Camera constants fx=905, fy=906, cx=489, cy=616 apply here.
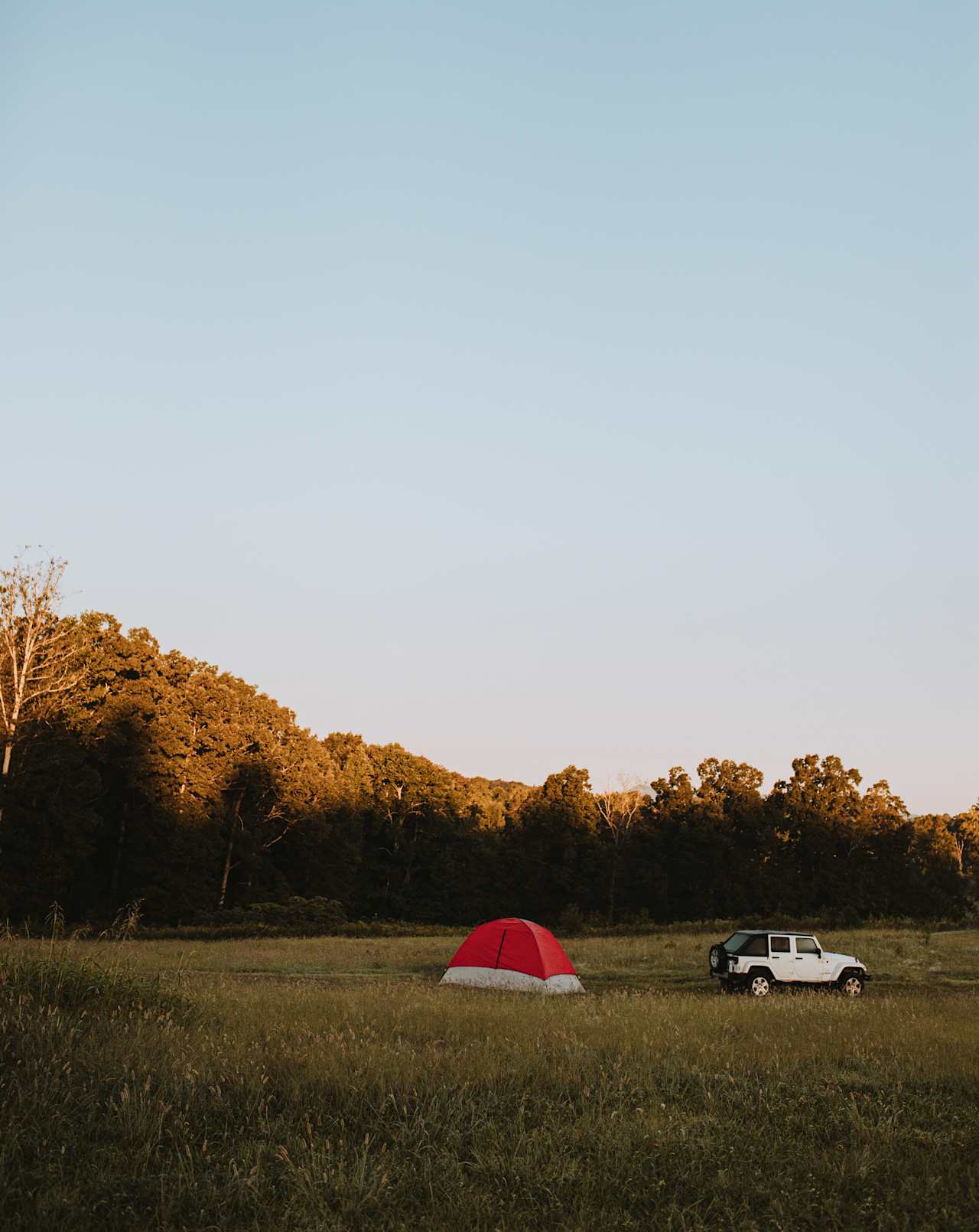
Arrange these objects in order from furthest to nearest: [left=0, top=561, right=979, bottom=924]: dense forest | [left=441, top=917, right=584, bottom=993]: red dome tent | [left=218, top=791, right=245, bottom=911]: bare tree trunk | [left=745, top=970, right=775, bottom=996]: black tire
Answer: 1. [left=218, top=791, right=245, bottom=911]: bare tree trunk
2. [left=0, top=561, right=979, bottom=924]: dense forest
3. [left=745, top=970, right=775, bottom=996]: black tire
4. [left=441, top=917, right=584, bottom=993]: red dome tent

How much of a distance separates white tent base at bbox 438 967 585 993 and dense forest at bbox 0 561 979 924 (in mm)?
24213

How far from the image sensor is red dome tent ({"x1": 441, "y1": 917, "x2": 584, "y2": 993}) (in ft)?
74.4

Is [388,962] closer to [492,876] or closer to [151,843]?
[151,843]

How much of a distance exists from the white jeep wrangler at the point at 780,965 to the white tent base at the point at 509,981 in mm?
4096

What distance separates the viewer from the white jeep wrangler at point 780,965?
77.8ft

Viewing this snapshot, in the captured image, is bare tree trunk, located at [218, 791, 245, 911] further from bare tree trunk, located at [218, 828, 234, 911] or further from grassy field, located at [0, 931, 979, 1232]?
grassy field, located at [0, 931, 979, 1232]

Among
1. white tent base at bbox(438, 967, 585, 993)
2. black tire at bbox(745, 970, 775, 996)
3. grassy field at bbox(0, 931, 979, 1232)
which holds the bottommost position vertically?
white tent base at bbox(438, 967, 585, 993)

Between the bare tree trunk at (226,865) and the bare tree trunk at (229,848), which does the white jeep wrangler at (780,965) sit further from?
the bare tree trunk at (229,848)

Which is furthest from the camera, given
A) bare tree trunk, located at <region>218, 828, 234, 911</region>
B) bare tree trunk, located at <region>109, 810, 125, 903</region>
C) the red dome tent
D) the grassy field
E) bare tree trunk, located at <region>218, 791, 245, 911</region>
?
bare tree trunk, located at <region>218, 791, 245, 911</region>

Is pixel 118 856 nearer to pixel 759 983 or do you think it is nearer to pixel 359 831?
pixel 359 831

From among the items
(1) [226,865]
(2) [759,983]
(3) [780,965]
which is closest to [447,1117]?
(2) [759,983]

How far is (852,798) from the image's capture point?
63281 mm

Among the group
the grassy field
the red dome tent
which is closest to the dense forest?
the red dome tent

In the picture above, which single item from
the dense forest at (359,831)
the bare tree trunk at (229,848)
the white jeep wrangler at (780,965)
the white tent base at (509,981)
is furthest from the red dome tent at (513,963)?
the bare tree trunk at (229,848)
